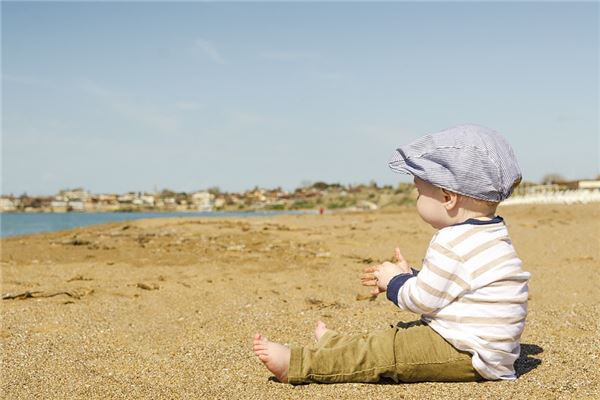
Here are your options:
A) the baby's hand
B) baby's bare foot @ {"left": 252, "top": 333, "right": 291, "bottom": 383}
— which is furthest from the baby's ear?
baby's bare foot @ {"left": 252, "top": 333, "right": 291, "bottom": 383}

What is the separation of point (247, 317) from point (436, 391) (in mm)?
1685

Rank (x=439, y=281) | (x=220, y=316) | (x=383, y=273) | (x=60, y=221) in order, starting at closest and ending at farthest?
(x=439, y=281), (x=383, y=273), (x=220, y=316), (x=60, y=221)

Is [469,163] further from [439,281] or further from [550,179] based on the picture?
[550,179]

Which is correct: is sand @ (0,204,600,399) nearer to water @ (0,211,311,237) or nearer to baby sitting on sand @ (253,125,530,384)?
baby sitting on sand @ (253,125,530,384)

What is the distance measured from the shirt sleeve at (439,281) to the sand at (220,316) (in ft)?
1.16

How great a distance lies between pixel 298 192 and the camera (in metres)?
44.3

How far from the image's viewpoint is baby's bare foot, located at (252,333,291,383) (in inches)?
96.3

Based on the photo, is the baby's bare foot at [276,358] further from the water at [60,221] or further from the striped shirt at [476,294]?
the water at [60,221]

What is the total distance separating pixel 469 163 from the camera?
7.79ft

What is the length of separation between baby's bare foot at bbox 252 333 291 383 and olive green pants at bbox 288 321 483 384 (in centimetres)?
3

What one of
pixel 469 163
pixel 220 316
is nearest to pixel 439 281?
pixel 469 163

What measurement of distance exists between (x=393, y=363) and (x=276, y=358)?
19.6 inches

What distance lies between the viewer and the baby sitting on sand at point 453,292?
2.35 m

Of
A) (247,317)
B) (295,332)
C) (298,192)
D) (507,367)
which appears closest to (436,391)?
(507,367)
